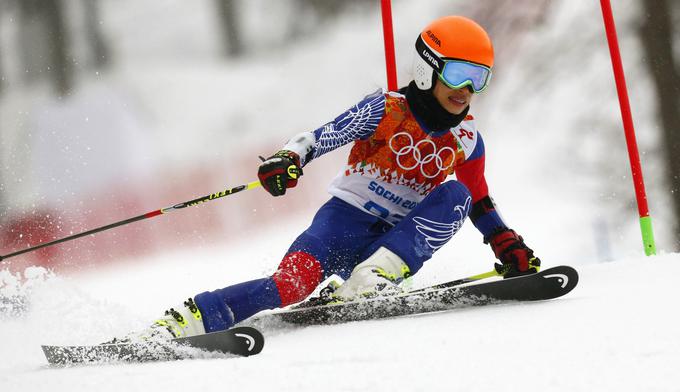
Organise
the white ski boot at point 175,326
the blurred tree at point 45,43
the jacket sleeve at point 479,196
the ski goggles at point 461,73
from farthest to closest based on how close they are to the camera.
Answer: the blurred tree at point 45,43 → the jacket sleeve at point 479,196 → the ski goggles at point 461,73 → the white ski boot at point 175,326

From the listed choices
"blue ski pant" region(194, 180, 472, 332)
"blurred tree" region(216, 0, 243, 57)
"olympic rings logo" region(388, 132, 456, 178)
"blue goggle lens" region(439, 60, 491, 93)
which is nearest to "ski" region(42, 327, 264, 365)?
"blue ski pant" region(194, 180, 472, 332)

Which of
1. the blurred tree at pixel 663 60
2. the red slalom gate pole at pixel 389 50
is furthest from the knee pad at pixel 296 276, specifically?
the blurred tree at pixel 663 60

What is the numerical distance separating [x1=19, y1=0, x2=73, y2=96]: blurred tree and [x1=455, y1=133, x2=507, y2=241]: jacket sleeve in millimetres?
4423

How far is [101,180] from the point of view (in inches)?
210

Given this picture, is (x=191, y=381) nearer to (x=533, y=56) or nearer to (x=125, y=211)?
(x=125, y=211)

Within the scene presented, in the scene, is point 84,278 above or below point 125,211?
below

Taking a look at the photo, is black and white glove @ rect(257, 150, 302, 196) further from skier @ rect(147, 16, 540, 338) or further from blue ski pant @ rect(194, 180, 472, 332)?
blue ski pant @ rect(194, 180, 472, 332)

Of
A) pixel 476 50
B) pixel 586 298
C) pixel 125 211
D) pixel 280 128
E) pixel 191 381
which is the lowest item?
pixel 191 381

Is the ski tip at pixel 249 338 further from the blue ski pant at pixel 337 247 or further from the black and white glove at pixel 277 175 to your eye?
the black and white glove at pixel 277 175

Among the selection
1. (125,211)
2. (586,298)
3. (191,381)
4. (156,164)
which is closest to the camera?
(191,381)

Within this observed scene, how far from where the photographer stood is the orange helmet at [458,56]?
2232 millimetres

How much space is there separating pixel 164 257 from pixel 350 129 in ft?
9.58

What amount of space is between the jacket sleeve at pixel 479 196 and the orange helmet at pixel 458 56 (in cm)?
33

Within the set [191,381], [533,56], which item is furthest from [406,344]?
[533,56]
